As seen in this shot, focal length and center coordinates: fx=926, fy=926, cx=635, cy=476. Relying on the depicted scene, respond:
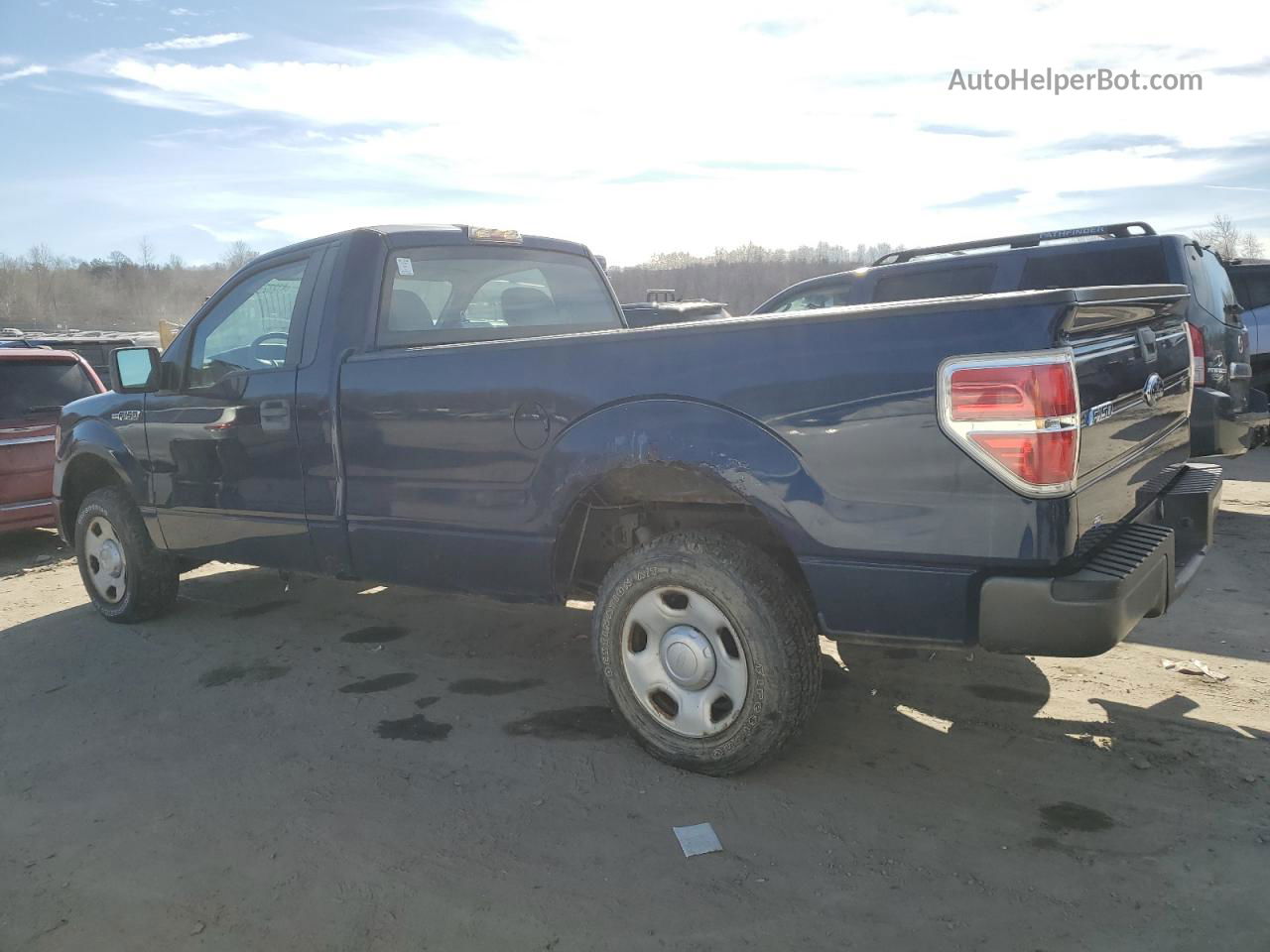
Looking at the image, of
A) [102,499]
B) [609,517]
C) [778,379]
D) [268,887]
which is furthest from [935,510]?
[102,499]

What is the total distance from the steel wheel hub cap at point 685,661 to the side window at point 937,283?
5.13 metres

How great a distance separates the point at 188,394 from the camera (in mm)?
4773

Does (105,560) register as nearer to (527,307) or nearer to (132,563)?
(132,563)

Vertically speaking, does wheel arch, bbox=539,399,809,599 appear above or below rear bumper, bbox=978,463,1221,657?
above

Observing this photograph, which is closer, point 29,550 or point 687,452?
point 687,452

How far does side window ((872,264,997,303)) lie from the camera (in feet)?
24.4

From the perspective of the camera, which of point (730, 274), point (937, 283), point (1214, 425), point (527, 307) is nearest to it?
point (527, 307)

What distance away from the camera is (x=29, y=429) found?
24.2 feet

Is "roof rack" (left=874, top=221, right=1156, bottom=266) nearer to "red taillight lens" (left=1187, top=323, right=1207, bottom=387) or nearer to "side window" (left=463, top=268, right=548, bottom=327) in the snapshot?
"red taillight lens" (left=1187, top=323, right=1207, bottom=387)

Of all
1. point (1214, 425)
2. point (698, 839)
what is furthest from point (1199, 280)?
point (698, 839)

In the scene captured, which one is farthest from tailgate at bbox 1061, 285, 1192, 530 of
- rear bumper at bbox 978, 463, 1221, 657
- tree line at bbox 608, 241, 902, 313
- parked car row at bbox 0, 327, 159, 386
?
tree line at bbox 608, 241, 902, 313

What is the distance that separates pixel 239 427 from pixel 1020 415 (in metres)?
3.53

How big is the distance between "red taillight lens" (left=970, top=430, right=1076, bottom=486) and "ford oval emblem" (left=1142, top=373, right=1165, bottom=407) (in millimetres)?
838

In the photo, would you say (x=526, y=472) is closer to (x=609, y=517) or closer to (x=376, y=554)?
(x=609, y=517)
